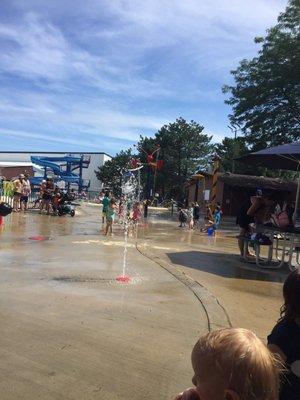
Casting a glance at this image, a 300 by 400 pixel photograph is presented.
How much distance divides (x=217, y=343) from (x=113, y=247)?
9847 mm

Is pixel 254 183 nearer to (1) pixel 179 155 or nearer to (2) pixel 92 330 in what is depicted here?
(1) pixel 179 155

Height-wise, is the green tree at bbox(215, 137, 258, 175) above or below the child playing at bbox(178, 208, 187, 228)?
above

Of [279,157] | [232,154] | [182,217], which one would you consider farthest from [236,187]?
[279,157]

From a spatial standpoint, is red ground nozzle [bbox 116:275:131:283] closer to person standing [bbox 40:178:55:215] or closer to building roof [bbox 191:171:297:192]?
person standing [bbox 40:178:55:215]

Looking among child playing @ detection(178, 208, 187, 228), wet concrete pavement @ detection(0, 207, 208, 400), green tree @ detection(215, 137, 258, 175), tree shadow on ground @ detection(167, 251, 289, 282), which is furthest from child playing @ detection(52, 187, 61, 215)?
green tree @ detection(215, 137, 258, 175)

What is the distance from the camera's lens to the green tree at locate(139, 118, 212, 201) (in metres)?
65.9

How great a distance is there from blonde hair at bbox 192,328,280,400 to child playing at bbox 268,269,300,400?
800mm

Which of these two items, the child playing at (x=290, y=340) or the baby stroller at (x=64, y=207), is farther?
the baby stroller at (x=64, y=207)

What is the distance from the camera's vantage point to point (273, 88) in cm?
3175

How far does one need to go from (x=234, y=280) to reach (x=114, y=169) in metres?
71.0

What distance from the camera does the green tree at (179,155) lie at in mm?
65938

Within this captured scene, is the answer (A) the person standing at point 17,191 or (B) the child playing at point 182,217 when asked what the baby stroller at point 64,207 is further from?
(B) the child playing at point 182,217

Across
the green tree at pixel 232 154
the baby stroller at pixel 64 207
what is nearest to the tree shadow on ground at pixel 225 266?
the baby stroller at pixel 64 207

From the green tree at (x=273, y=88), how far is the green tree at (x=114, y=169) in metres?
43.4
